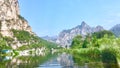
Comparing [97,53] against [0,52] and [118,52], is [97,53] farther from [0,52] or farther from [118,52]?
[0,52]

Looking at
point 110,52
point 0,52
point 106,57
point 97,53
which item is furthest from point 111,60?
point 0,52

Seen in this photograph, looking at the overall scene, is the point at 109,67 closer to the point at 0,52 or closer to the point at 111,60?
the point at 111,60

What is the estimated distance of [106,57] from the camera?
97.4m

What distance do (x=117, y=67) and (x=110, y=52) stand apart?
20501 mm

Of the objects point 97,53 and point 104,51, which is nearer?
point 104,51

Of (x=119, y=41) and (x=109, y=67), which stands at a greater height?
(x=119, y=41)

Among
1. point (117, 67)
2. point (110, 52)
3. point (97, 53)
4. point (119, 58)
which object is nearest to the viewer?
point (117, 67)

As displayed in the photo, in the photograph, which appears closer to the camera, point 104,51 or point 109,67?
point 109,67

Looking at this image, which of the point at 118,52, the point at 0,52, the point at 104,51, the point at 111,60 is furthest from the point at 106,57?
the point at 0,52

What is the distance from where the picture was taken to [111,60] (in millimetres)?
89125

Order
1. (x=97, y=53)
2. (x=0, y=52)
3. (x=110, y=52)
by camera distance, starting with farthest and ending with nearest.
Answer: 1. (x=0, y=52)
2. (x=97, y=53)
3. (x=110, y=52)

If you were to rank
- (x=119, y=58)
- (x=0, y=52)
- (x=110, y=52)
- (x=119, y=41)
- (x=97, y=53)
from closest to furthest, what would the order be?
(x=119, y=58) < (x=110, y=52) < (x=119, y=41) < (x=97, y=53) < (x=0, y=52)

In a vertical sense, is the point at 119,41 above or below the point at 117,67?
above

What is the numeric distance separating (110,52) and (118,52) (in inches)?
441
